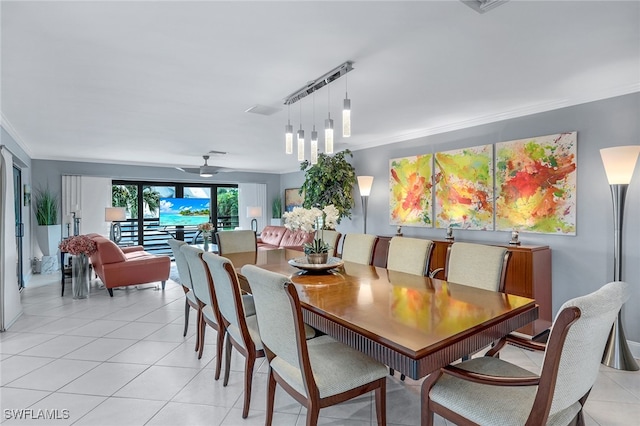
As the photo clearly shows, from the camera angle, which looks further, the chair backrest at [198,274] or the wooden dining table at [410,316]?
the chair backrest at [198,274]

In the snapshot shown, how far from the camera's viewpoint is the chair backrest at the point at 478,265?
229cm

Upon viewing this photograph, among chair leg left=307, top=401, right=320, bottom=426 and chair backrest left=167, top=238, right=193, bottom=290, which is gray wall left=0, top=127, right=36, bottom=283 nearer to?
chair backrest left=167, top=238, right=193, bottom=290

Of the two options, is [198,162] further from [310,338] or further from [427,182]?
[310,338]

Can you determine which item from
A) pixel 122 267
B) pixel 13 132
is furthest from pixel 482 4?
pixel 13 132

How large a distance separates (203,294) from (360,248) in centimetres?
152

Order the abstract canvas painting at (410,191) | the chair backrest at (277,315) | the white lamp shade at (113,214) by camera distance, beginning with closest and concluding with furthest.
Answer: the chair backrest at (277,315) < the abstract canvas painting at (410,191) < the white lamp shade at (113,214)

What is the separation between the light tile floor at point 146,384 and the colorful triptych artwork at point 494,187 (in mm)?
1421

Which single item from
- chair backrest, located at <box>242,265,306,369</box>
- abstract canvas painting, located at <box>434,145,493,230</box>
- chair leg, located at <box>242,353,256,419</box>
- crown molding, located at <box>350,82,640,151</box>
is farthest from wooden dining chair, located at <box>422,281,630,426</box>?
abstract canvas painting, located at <box>434,145,493,230</box>

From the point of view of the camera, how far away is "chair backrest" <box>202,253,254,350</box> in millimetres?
1986

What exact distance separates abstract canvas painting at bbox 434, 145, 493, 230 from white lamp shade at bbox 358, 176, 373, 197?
40.5 inches

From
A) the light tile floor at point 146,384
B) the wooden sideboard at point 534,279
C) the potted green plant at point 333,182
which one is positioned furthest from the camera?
the potted green plant at point 333,182

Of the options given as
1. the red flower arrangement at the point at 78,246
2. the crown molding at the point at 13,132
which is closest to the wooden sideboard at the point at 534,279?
the red flower arrangement at the point at 78,246

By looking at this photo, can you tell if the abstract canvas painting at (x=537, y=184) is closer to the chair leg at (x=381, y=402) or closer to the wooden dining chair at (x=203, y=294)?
the chair leg at (x=381, y=402)

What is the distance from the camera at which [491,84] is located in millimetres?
2941
